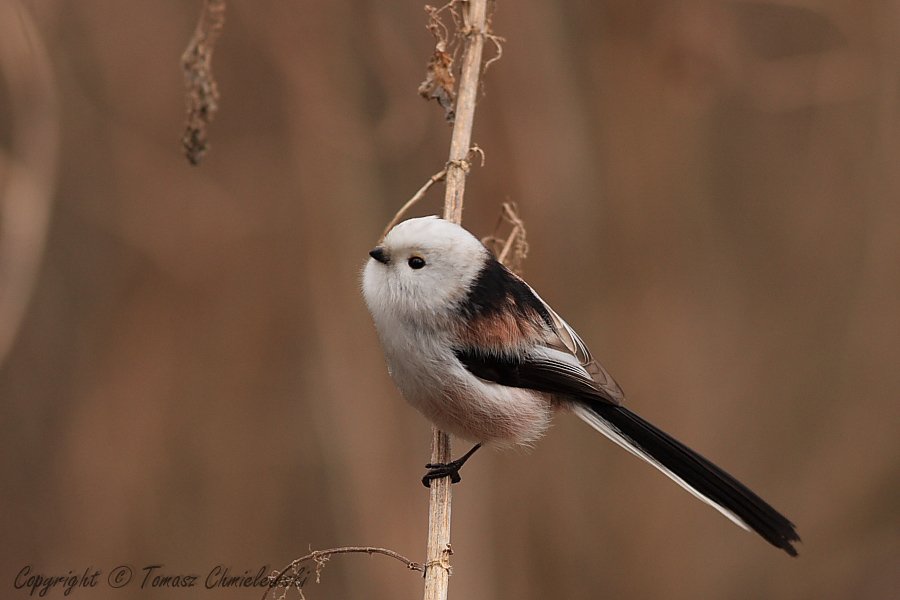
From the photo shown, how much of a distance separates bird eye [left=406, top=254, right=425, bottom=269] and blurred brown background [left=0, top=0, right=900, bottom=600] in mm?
1467

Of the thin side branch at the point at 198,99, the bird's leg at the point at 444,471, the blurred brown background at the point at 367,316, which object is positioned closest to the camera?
the thin side branch at the point at 198,99

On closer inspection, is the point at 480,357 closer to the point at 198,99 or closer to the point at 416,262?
the point at 416,262

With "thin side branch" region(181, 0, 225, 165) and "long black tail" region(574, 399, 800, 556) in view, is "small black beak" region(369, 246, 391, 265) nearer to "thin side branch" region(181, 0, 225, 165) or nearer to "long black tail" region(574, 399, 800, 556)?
"thin side branch" region(181, 0, 225, 165)

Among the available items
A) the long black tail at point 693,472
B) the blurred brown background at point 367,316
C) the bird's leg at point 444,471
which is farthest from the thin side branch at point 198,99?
the long black tail at point 693,472

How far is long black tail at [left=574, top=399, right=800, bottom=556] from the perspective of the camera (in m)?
2.46

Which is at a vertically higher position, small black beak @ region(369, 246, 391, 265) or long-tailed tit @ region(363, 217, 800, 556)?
small black beak @ region(369, 246, 391, 265)

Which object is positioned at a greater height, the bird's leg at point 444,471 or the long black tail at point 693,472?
the long black tail at point 693,472

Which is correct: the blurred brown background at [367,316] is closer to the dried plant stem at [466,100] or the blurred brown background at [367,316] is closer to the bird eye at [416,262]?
the dried plant stem at [466,100]

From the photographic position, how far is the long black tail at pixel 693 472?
246cm

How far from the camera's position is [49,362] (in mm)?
4285

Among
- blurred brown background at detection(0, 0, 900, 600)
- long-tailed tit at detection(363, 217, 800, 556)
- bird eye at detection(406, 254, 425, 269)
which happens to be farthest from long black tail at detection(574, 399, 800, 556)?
blurred brown background at detection(0, 0, 900, 600)

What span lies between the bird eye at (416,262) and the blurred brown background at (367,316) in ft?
4.81

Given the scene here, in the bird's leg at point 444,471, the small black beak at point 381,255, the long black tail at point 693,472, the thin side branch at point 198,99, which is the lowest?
the bird's leg at point 444,471

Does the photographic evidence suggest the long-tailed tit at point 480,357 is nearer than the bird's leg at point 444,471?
Yes
